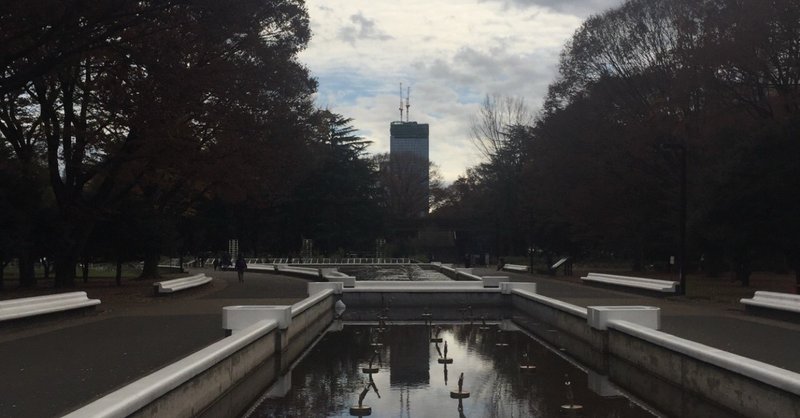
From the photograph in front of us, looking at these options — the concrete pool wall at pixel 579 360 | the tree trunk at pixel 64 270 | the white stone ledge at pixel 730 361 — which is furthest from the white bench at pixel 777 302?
the tree trunk at pixel 64 270

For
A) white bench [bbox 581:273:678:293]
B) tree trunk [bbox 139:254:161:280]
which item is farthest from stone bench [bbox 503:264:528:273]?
tree trunk [bbox 139:254:161:280]

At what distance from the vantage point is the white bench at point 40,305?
529 inches

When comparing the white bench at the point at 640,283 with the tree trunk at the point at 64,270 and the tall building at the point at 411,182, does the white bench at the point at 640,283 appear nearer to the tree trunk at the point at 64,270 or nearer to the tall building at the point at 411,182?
the tree trunk at the point at 64,270

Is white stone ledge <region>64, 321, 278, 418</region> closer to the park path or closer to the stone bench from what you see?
the park path

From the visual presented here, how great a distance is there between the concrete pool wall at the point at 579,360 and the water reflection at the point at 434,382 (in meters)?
0.51

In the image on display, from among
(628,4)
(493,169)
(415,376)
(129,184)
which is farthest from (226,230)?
(415,376)

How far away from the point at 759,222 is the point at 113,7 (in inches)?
771

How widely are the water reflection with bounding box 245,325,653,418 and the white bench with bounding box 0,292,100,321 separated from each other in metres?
5.48

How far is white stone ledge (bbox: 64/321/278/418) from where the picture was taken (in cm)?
575

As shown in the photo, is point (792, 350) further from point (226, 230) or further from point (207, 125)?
point (226, 230)

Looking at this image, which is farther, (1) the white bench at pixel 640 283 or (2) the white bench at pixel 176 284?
Result: (1) the white bench at pixel 640 283

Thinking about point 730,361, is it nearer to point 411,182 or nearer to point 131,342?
point 131,342

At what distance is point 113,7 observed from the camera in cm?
1577

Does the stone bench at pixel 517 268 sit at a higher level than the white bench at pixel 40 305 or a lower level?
lower
